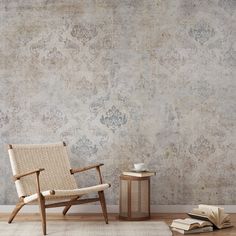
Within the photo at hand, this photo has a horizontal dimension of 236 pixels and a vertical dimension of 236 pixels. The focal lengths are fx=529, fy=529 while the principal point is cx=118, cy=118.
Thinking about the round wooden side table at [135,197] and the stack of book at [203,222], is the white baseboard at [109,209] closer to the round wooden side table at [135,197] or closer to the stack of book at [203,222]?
the round wooden side table at [135,197]

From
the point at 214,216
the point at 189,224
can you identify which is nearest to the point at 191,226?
the point at 189,224

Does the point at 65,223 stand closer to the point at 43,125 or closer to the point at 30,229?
the point at 30,229

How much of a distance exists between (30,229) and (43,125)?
1.33 m

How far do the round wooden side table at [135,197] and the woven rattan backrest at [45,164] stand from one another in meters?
0.52

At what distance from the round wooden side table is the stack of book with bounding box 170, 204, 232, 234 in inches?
23.9

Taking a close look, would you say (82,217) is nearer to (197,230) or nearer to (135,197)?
(135,197)

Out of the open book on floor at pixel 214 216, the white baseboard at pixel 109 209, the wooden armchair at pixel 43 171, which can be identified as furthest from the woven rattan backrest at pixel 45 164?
the open book on floor at pixel 214 216

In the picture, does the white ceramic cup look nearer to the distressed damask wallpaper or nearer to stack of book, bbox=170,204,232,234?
the distressed damask wallpaper

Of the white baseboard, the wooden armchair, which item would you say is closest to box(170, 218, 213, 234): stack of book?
the wooden armchair

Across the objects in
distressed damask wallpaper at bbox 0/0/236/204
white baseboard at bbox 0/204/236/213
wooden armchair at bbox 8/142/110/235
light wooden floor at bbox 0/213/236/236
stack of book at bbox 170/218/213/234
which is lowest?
light wooden floor at bbox 0/213/236/236

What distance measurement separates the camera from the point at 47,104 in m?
5.72

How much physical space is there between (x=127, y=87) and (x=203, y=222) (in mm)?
1768

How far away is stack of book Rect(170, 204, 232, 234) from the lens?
4.60 m

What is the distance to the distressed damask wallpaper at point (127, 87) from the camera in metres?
5.70
